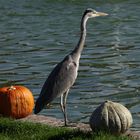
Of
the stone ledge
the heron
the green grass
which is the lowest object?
the stone ledge

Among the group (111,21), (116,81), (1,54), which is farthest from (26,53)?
(111,21)

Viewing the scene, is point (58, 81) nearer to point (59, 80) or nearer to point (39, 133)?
point (59, 80)

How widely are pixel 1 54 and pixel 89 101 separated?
8541 millimetres

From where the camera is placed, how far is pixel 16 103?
1259 cm

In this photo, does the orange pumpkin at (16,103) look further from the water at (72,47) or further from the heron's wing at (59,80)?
the water at (72,47)

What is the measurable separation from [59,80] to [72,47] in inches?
535

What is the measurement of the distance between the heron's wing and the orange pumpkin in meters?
0.83

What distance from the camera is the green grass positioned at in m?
10.4

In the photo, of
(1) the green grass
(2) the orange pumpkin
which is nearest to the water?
(2) the orange pumpkin

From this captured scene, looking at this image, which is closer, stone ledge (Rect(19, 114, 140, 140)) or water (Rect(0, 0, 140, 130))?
stone ledge (Rect(19, 114, 140, 140))

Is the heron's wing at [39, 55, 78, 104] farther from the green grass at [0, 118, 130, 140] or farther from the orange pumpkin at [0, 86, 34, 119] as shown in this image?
the orange pumpkin at [0, 86, 34, 119]

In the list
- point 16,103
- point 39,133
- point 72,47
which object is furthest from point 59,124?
point 72,47

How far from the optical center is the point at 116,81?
18.8 m

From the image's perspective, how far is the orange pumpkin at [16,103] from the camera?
495 inches
